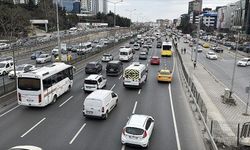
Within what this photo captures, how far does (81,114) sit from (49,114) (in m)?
2.41

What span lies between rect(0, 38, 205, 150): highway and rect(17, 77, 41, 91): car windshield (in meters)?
1.89

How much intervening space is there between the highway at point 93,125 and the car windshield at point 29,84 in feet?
6.21

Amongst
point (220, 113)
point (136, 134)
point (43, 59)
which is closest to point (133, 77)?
point (220, 113)

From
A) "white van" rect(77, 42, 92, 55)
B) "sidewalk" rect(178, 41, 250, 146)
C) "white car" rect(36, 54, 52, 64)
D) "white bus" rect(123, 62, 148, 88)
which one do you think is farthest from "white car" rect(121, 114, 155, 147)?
"white van" rect(77, 42, 92, 55)

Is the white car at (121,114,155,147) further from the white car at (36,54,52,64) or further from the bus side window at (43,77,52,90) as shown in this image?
the white car at (36,54,52,64)

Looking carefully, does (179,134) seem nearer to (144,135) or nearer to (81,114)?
(144,135)

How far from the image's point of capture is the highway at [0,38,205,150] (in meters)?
15.4

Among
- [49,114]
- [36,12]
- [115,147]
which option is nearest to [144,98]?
[49,114]

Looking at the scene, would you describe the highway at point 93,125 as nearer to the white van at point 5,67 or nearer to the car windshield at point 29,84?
the car windshield at point 29,84

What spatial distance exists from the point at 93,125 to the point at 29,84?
20.1 ft

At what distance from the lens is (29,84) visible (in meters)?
20.3

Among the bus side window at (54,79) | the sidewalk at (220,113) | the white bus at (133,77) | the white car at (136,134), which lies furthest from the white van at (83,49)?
the white car at (136,134)

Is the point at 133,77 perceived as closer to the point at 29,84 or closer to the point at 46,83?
the point at 46,83

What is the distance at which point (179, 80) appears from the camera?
111 ft
